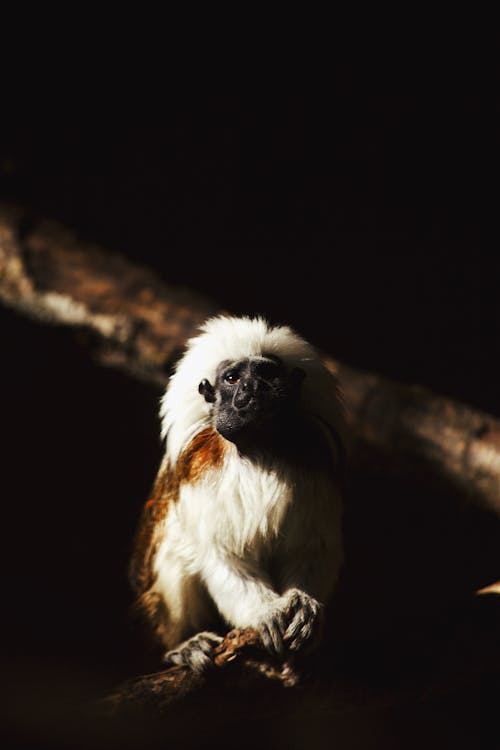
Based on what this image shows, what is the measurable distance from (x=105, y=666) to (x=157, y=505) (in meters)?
1.05

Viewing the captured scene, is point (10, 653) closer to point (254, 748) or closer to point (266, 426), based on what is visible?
point (254, 748)

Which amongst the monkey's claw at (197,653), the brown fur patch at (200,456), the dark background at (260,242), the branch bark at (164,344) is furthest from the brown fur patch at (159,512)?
the dark background at (260,242)

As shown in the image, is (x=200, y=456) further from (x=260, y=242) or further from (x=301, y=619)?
(x=260, y=242)

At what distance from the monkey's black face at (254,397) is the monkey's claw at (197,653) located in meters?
0.58

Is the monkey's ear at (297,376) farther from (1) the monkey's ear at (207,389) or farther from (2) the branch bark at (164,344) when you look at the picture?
(2) the branch bark at (164,344)

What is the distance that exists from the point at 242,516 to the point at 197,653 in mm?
402

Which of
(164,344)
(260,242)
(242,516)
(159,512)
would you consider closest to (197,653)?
(242,516)

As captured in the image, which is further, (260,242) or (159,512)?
(260,242)

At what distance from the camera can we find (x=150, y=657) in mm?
2549

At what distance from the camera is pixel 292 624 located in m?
2.09

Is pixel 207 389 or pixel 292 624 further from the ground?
pixel 207 389

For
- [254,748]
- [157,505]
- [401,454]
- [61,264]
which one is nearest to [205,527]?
[157,505]

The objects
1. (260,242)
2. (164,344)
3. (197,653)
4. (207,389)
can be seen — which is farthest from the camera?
(260,242)

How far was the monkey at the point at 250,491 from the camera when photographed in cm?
214
